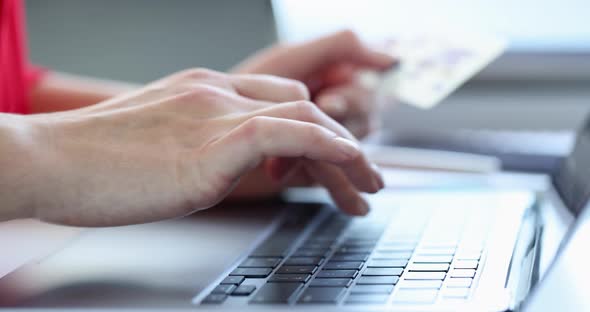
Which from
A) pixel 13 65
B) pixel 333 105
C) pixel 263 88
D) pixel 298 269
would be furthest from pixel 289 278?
pixel 13 65

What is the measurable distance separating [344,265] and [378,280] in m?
0.06

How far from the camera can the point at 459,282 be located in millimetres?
540

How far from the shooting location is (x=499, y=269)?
0.56 meters

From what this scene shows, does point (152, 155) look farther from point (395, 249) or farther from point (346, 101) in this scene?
point (346, 101)

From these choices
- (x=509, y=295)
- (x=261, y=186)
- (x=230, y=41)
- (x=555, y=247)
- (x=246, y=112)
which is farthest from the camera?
(x=230, y=41)

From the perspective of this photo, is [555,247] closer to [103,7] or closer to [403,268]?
[403,268]

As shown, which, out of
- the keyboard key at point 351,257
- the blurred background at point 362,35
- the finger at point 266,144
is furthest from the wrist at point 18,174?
the blurred background at point 362,35

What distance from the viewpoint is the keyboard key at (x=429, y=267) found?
0.58m

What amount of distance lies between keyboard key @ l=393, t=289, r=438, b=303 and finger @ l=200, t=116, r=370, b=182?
14 cm

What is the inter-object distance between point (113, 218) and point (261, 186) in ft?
1.16

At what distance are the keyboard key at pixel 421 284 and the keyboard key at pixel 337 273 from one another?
5cm

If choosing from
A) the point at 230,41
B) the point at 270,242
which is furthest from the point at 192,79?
the point at 230,41

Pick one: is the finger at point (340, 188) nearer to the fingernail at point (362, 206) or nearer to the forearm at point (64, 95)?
the fingernail at point (362, 206)

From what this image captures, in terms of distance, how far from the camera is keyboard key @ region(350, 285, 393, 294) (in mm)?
536
